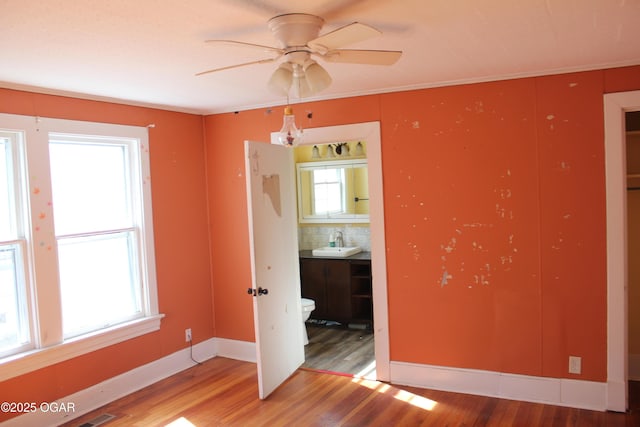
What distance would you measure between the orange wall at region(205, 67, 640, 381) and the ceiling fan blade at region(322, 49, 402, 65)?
1601 mm

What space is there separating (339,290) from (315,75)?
11.6 ft

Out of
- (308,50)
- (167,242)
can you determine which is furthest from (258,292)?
(308,50)

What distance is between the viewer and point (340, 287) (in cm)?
540

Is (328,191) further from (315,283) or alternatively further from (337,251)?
(315,283)

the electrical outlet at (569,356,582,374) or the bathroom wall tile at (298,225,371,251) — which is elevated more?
the bathroom wall tile at (298,225,371,251)

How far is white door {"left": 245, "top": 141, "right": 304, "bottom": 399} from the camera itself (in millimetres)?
3705

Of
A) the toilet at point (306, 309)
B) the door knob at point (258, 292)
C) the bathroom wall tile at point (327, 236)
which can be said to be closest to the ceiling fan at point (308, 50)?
the door knob at point (258, 292)

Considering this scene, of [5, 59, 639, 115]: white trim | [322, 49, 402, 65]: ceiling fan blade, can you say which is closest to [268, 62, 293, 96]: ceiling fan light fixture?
[322, 49, 402, 65]: ceiling fan blade

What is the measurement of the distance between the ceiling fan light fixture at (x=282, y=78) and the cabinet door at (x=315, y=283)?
340cm

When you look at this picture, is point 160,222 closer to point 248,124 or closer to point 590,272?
point 248,124

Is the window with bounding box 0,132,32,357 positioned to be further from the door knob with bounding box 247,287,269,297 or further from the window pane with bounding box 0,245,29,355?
the door knob with bounding box 247,287,269,297

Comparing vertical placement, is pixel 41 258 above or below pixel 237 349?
above

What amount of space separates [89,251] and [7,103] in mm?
1176

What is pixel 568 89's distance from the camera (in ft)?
10.8
